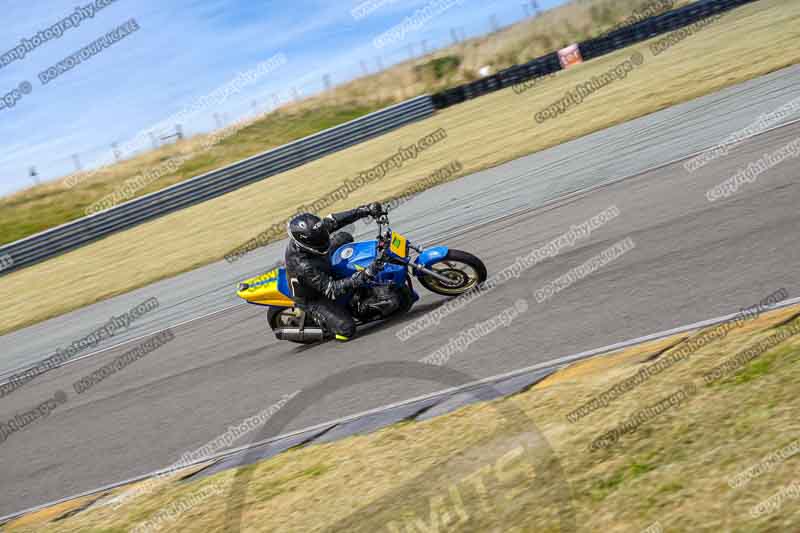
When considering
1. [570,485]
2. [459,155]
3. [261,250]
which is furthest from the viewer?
[459,155]

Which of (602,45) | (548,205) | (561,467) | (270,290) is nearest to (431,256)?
(270,290)

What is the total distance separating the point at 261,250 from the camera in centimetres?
1686

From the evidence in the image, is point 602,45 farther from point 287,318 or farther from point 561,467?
point 561,467

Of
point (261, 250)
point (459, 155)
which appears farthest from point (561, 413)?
point (459, 155)

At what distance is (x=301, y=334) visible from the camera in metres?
8.88

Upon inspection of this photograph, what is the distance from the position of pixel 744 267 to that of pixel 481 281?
261 cm

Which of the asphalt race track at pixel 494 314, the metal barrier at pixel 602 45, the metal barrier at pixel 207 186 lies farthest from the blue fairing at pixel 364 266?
the metal barrier at pixel 602 45

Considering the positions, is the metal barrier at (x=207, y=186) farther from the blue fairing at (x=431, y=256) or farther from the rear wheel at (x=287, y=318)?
the blue fairing at (x=431, y=256)

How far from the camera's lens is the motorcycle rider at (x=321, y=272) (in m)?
8.14

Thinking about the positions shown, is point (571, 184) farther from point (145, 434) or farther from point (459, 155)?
point (459, 155)

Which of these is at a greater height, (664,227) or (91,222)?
(91,222)

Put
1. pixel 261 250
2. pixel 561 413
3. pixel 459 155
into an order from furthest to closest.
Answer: pixel 459 155 → pixel 261 250 → pixel 561 413

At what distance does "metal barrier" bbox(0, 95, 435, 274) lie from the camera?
28.0 metres

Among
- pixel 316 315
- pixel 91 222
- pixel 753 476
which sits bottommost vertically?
pixel 753 476
